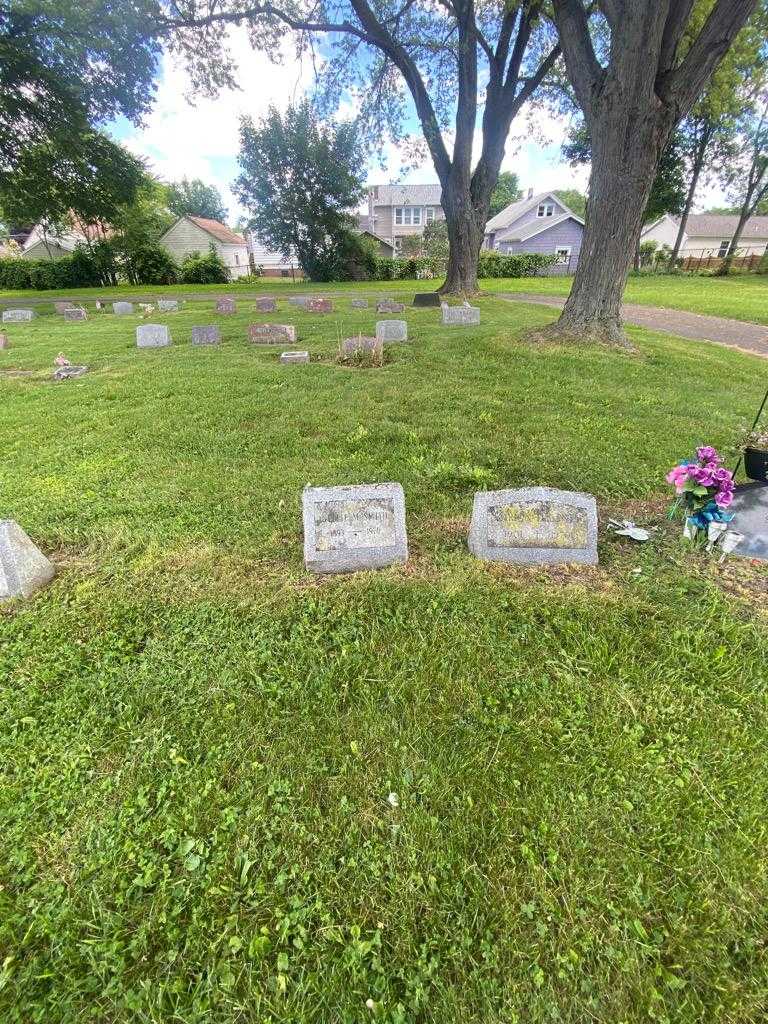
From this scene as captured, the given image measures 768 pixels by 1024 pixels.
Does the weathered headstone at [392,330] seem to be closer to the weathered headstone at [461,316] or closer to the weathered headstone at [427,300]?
the weathered headstone at [461,316]

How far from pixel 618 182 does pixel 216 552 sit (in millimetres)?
8322

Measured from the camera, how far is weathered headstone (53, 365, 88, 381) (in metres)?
7.36

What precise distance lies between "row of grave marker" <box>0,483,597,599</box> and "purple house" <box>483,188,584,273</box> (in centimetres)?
3891

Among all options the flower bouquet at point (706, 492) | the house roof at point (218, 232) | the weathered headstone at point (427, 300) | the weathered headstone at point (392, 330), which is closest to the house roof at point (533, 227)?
Result: the house roof at point (218, 232)

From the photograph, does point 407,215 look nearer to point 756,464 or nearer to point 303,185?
point 303,185

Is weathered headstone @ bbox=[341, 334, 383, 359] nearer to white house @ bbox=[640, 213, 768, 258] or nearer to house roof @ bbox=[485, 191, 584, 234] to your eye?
house roof @ bbox=[485, 191, 584, 234]

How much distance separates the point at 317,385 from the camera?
6.44 metres

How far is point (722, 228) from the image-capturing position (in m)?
50.1

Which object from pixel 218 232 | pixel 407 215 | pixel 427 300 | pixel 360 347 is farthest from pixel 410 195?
pixel 360 347

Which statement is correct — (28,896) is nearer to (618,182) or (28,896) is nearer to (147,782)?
(147,782)

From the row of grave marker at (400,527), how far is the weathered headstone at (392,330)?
709 centimetres

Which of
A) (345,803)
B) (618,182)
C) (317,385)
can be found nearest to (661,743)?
(345,803)

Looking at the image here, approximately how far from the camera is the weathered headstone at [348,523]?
2791mm

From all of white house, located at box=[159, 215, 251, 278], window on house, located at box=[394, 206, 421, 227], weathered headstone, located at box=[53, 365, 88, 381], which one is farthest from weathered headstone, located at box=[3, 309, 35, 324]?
window on house, located at box=[394, 206, 421, 227]
